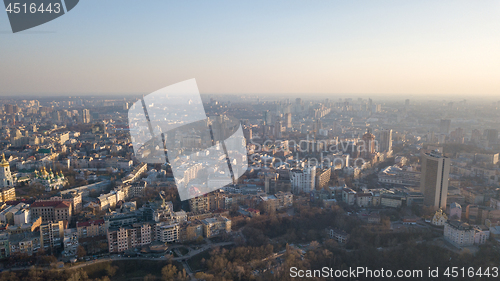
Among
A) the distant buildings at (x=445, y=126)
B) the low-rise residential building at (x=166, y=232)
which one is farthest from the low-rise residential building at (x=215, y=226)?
the distant buildings at (x=445, y=126)

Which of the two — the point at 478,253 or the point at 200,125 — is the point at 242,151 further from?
the point at 478,253

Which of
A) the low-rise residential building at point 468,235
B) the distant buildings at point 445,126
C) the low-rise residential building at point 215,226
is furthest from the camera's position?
the distant buildings at point 445,126

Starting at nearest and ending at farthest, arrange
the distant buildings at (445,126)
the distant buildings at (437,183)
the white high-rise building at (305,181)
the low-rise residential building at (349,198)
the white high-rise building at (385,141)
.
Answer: the distant buildings at (437,183), the low-rise residential building at (349,198), the white high-rise building at (305,181), the white high-rise building at (385,141), the distant buildings at (445,126)

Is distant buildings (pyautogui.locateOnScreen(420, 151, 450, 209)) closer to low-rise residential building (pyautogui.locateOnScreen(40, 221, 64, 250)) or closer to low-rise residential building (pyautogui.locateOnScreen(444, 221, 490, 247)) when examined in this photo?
low-rise residential building (pyautogui.locateOnScreen(444, 221, 490, 247))

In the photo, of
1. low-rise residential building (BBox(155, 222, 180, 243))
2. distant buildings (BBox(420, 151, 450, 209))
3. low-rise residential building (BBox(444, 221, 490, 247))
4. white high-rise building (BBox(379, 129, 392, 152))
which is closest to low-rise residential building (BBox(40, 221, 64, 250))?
low-rise residential building (BBox(155, 222, 180, 243))

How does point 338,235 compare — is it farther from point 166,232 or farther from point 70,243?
point 70,243

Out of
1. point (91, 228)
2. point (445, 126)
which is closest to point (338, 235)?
point (91, 228)

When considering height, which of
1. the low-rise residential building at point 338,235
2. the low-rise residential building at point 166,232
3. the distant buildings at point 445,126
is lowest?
the low-rise residential building at point 338,235

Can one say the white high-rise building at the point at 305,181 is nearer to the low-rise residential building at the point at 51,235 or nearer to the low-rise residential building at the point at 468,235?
the low-rise residential building at the point at 468,235

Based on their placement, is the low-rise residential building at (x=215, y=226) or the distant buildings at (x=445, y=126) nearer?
the low-rise residential building at (x=215, y=226)
